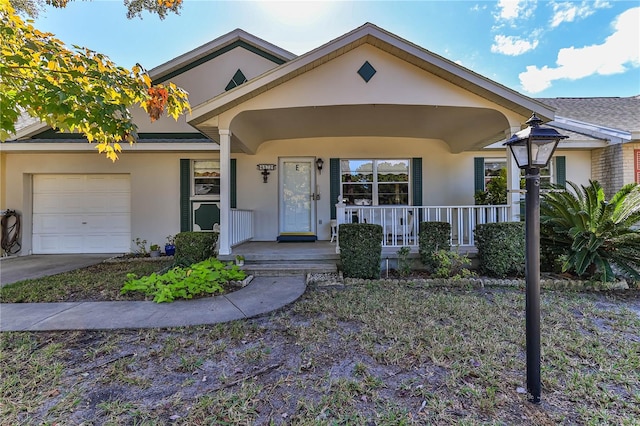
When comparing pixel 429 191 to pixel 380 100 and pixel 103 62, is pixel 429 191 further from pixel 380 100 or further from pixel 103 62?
pixel 103 62

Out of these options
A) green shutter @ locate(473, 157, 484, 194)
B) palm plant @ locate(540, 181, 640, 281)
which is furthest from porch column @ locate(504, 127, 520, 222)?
green shutter @ locate(473, 157, 484, 194)

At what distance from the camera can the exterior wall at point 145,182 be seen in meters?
7.93

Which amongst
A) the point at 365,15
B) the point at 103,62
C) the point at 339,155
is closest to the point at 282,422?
the point at 103,62

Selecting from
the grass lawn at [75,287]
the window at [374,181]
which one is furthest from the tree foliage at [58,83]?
the window at [374,181]

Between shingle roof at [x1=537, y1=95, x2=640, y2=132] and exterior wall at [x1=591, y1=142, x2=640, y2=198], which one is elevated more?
shingle roof at [x1=537, y1=95, x2=640, y2=132]

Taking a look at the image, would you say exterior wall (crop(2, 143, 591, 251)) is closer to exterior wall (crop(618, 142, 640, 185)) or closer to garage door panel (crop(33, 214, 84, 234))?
garage door panel (crop(33, 214, 84, 234))

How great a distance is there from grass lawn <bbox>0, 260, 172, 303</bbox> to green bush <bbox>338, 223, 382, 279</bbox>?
3201mm

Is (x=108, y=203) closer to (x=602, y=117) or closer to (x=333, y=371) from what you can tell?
(x=333, y=371)

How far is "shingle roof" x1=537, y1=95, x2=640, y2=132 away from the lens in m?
8.00

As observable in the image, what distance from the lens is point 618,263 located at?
15.6 feet

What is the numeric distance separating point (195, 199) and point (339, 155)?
159 inches

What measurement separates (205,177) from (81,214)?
3.51 meters

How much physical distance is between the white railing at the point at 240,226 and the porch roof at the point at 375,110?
5.26 ft

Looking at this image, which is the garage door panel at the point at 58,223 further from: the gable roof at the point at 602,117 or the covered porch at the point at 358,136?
the gable roof at the point at 602,117
